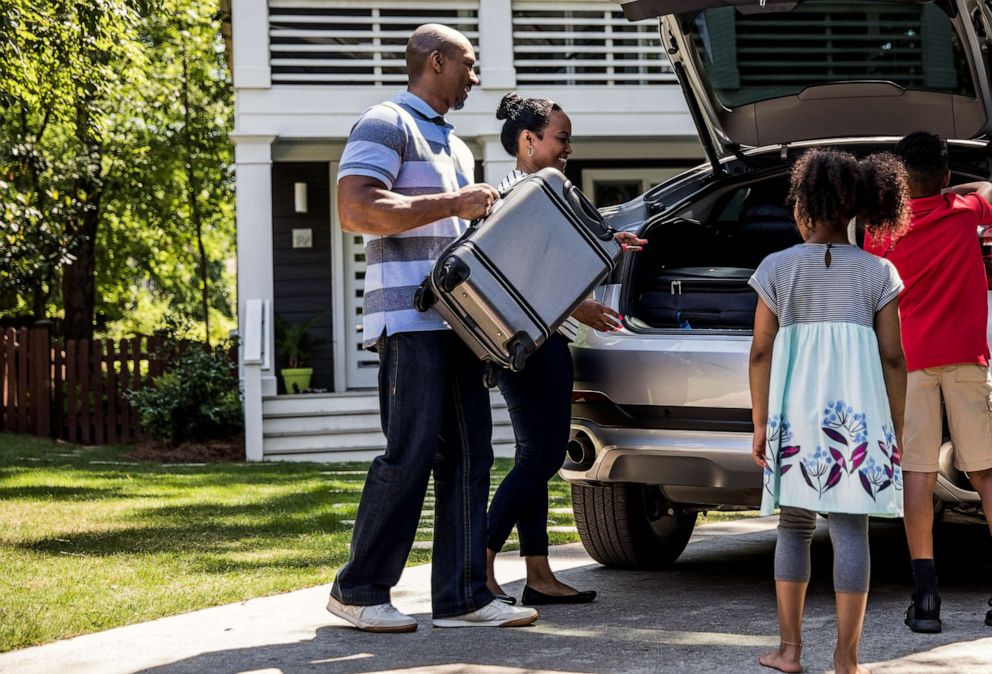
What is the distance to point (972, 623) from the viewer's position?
4.50m

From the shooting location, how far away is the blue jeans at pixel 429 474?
441 cm

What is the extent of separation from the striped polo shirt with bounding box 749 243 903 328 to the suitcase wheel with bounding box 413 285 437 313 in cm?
105

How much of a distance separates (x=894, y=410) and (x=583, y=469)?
158 centimetres

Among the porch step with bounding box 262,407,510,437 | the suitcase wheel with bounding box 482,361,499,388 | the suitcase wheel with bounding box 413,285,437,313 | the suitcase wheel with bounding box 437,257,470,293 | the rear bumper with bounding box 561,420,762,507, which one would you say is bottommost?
the porch step with bounding box 262,407,510,437

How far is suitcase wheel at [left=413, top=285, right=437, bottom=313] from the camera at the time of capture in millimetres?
4293

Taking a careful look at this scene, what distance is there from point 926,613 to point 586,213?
1701mm

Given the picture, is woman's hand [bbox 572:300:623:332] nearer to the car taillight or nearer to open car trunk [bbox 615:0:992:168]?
open car trunk [bbox 615:0:992:168]

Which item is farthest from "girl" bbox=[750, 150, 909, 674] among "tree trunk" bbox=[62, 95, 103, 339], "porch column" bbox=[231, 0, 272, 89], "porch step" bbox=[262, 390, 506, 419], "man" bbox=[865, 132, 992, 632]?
"tree trunk" bbox=[62, 95, 103, 339]

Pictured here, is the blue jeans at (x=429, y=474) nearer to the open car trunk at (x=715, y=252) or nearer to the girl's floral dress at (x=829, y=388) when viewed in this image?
the open car trunk at (x=715, y=252)

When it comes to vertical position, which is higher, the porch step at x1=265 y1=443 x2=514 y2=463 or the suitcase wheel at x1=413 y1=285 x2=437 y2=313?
the suitcase wheel at x1=413 y1=285 x2=437 y2=313

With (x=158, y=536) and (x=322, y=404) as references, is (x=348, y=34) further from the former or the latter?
(x=158, y=536)

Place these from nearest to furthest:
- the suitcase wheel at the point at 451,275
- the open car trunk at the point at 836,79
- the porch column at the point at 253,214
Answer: the suitcase wheel at the point at 451,275
the open car trunk at the point at 836,79
the porch column at the point at 253,214

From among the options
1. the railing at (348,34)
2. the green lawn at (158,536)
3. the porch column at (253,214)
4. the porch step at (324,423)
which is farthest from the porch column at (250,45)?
the green lawn at (158,536)

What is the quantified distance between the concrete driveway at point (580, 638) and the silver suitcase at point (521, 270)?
91 cm
